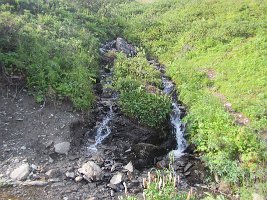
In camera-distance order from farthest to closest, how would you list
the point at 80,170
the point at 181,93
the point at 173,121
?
1. the point at 181,93
2. the point at 173,121
3. the point at 80,170

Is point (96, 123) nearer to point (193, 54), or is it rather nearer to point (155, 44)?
point (193, 54)

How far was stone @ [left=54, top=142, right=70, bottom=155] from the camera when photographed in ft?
49.6

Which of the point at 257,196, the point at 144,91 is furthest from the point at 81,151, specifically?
the point at 257,196

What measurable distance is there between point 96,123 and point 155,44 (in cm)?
1309

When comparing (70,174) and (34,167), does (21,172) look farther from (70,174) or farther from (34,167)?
(70,174)

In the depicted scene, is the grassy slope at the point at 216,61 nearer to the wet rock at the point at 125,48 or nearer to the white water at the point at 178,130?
the white water at the point at 178,130

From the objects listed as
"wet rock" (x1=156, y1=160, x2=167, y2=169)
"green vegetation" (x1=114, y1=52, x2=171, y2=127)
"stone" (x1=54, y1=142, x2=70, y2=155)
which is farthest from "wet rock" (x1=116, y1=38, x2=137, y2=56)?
"wet rock" (x1=156, y1=160, x2=167, y2=169)

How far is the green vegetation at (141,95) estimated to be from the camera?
57.3ft

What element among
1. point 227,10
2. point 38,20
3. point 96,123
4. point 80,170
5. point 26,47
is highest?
point 227,10

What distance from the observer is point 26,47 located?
62.3 feet

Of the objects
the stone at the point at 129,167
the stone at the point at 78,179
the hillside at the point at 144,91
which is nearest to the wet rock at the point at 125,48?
the hillside at the point at 144,91

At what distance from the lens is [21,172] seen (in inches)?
537

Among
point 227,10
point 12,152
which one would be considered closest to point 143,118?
point 12,152

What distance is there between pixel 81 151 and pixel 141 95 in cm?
462
